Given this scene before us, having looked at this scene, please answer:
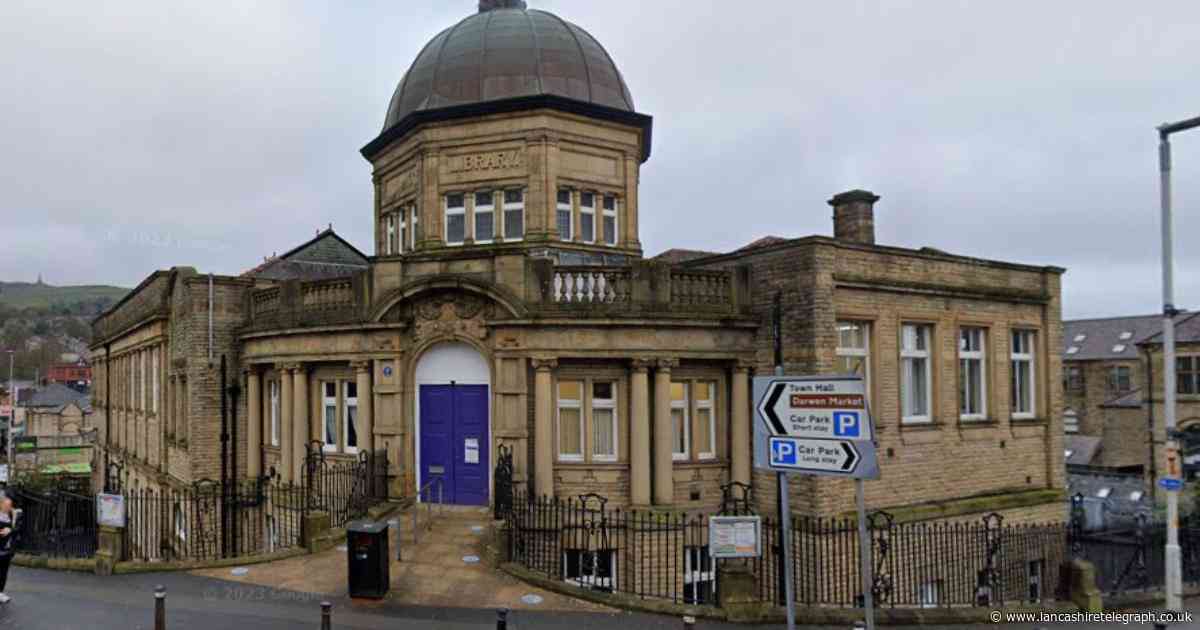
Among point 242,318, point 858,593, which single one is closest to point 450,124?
point 242,318

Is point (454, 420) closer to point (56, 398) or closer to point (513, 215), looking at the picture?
point (513, 215)

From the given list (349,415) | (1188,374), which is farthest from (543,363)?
(1188,374)

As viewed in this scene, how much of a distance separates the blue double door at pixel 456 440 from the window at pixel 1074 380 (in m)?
52.0

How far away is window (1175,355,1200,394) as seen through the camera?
43.0 m

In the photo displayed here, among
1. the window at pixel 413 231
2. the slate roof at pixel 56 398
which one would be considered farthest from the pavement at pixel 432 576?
the slate roof at pixel 56 398

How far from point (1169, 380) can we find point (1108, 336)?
52.9 m

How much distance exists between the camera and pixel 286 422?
1834 centimetres

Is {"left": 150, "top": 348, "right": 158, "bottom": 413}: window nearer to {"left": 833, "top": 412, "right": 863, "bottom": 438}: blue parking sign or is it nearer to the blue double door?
the blue double door

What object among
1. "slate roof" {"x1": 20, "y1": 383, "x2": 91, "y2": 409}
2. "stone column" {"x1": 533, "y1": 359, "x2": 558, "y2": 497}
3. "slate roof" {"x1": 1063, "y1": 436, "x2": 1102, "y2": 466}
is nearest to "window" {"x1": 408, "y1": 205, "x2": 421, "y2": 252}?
"stone column" {"x1": 533, "y1": 359, "x2": 558, "y2": 497}

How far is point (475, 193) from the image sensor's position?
21.0m

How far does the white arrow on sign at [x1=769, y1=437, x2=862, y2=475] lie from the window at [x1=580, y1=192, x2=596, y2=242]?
14.5 m

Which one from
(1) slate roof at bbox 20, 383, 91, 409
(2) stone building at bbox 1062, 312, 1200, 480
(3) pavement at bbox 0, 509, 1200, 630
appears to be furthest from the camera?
(1) slate roof at bbox 20, 383, 91, 409

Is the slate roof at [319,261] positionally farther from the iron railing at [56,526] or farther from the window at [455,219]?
the iron railing at [56,526]

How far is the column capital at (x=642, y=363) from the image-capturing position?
15127 mm
